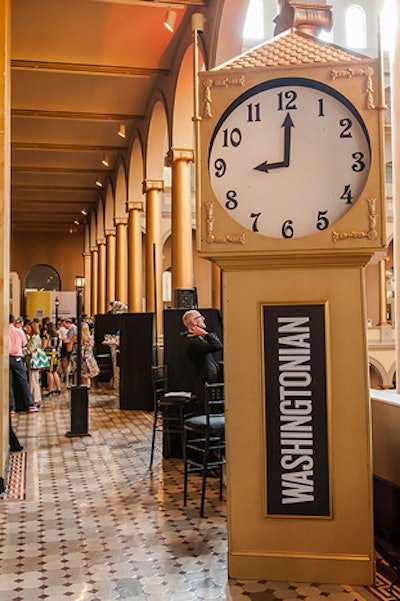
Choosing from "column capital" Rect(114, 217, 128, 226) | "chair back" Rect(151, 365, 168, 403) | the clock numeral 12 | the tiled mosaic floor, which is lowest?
the tiled mosaic floor

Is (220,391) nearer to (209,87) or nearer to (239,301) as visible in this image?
(239,301)

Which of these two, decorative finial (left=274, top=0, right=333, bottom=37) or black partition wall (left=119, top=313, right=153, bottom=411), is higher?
decorative finial (left=274, top=0, right=333, bottom=37)

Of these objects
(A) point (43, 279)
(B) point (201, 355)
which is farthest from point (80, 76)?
(A) point (43, 279)

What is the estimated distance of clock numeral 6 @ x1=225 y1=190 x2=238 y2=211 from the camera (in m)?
3.60

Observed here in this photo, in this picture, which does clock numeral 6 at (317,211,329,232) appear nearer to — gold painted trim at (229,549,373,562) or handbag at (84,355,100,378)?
gold painted trim at (229,549,373,562)

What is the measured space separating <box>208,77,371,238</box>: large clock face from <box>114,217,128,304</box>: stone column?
1688 centimetres

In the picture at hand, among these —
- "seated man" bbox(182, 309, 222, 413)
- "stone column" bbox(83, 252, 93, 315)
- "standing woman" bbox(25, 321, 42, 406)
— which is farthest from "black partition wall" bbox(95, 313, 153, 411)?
"stone column" bbox(83, 252, 93, 315)

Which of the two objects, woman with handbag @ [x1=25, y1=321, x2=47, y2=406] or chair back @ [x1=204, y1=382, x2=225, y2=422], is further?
woman with handbag @ [x1=25, y1=321, x2=47, y2=406]

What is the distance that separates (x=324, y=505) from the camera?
137 inches

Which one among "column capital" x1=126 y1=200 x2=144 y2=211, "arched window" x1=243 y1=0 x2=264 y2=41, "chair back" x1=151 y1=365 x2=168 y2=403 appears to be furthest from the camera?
"arched window" x1=243 y1=0 x2=264 y2=41

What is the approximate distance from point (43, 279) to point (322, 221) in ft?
100

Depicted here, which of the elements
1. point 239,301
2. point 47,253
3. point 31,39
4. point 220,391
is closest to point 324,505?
point 239,301

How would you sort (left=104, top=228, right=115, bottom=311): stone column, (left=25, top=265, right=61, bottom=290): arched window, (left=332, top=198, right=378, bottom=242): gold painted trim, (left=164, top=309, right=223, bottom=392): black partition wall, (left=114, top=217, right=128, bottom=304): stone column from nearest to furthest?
(left=332, top=198, right=378, bottom=242): gold painted trim → (left=164, top=309, right=223, bottom=392): black partition wall → (left=114, top=217, right=128, bottom=304): stone column → (left=104, top=228, right=115, bottom=311): stone column → (left=25, top=265, right=61, bottom=290): arched window

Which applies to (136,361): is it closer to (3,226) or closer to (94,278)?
(3,226)
